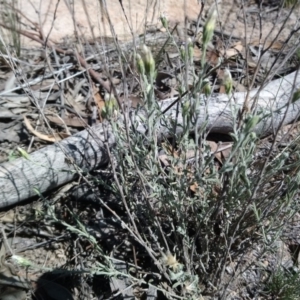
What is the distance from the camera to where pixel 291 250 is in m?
2.45

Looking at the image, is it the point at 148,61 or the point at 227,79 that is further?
the point at 227,79

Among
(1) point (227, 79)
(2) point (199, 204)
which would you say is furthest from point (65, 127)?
(1) point (227, 79)

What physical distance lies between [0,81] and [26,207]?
899mm

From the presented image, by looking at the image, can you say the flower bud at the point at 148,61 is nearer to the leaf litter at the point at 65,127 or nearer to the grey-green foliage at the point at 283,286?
the leaf litter at the point at 65,127

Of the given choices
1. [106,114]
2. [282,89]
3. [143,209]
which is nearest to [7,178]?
[143,209]

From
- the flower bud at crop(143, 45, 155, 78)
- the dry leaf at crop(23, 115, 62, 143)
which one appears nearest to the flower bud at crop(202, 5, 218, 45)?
the flower bud at crop(143, 45, 155, 78)

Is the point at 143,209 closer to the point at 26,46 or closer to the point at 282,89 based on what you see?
the point at 282,89

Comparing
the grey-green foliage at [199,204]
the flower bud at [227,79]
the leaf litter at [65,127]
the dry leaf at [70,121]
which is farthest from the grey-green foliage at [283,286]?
the dry leaf at [70,121]

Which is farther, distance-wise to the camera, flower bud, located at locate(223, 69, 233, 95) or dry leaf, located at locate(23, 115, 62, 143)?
dry leaf, located at locate(23, 115, 62, 143)

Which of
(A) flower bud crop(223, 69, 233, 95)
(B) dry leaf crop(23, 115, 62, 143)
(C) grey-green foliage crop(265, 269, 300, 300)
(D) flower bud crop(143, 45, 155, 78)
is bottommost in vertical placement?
(C) grey-green foliage crop(265, 269, 300, 300)

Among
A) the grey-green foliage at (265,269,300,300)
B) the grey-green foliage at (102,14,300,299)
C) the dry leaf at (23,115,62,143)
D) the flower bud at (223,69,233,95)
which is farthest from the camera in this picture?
the dry leaf at (23,115,62,143)

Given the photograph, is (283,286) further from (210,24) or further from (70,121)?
(70,121)

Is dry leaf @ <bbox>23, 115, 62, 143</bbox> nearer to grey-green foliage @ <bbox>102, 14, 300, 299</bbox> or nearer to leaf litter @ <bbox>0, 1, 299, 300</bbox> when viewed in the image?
leaf litter @ <bbox>0, 1, 299, 300</bbox>

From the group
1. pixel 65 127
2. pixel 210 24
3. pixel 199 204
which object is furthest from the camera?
pixel 65 127
